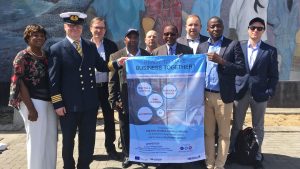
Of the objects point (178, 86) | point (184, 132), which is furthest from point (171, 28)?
point (184, 132)

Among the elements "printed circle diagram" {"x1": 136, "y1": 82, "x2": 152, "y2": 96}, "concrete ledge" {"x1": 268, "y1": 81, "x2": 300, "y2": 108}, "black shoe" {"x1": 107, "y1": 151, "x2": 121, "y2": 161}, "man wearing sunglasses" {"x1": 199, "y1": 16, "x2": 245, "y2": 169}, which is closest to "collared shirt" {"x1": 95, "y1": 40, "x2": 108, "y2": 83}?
"printed circle diagram" {"x1": 136, "y1": 82, "x2": 152, "y2": 96}

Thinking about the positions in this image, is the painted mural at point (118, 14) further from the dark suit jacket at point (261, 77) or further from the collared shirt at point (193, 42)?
the dark suit jacket at point (261, 77)

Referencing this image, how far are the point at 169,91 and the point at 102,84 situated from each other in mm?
1284

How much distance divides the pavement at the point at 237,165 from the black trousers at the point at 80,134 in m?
0.89

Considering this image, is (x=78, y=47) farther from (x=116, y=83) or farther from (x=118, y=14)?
(x=118, y=14)

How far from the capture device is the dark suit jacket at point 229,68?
505 centimetres

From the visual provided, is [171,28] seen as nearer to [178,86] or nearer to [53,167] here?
[178,86]

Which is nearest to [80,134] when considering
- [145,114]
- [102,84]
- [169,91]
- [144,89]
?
[145,114]

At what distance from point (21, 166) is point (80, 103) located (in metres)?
1.90

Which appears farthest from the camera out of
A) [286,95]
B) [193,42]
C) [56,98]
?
[286,95]

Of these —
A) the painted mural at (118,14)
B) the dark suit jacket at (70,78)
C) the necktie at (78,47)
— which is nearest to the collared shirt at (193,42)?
the dark suit jacket at (70,78)

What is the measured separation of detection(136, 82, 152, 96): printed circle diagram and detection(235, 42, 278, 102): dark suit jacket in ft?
4.59

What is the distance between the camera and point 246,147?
5.91m

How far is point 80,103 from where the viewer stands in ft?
15.9
